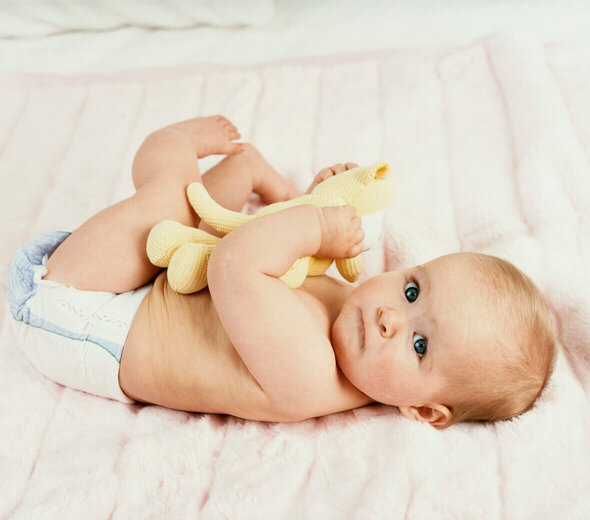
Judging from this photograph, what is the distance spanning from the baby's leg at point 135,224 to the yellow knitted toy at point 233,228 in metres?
0.05

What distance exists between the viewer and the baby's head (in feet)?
3.49

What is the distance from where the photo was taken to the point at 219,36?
219 cm

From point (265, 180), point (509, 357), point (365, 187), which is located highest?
point (365, 187)

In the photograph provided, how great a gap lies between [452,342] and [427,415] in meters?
0.16

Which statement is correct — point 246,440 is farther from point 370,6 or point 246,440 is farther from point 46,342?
point 370,6

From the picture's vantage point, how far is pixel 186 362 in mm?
1151

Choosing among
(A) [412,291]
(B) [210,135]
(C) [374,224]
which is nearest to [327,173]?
(C) [374,224]

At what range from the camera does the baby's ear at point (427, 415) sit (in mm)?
1144

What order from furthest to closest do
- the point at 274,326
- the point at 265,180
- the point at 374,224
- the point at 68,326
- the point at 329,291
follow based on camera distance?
the point at 265,180
the point at 374,224
the point at 329,291
the point at 68,326
the point at 274,326

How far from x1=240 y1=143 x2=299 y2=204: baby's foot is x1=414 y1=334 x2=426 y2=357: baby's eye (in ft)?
1.94

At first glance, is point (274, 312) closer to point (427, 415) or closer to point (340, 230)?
point (340, 230)

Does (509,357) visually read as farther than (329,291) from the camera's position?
No

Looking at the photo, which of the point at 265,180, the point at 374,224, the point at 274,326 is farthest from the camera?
the point at 265,180

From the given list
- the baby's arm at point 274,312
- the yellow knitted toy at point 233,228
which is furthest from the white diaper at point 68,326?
the baby's arm at point 274,312
